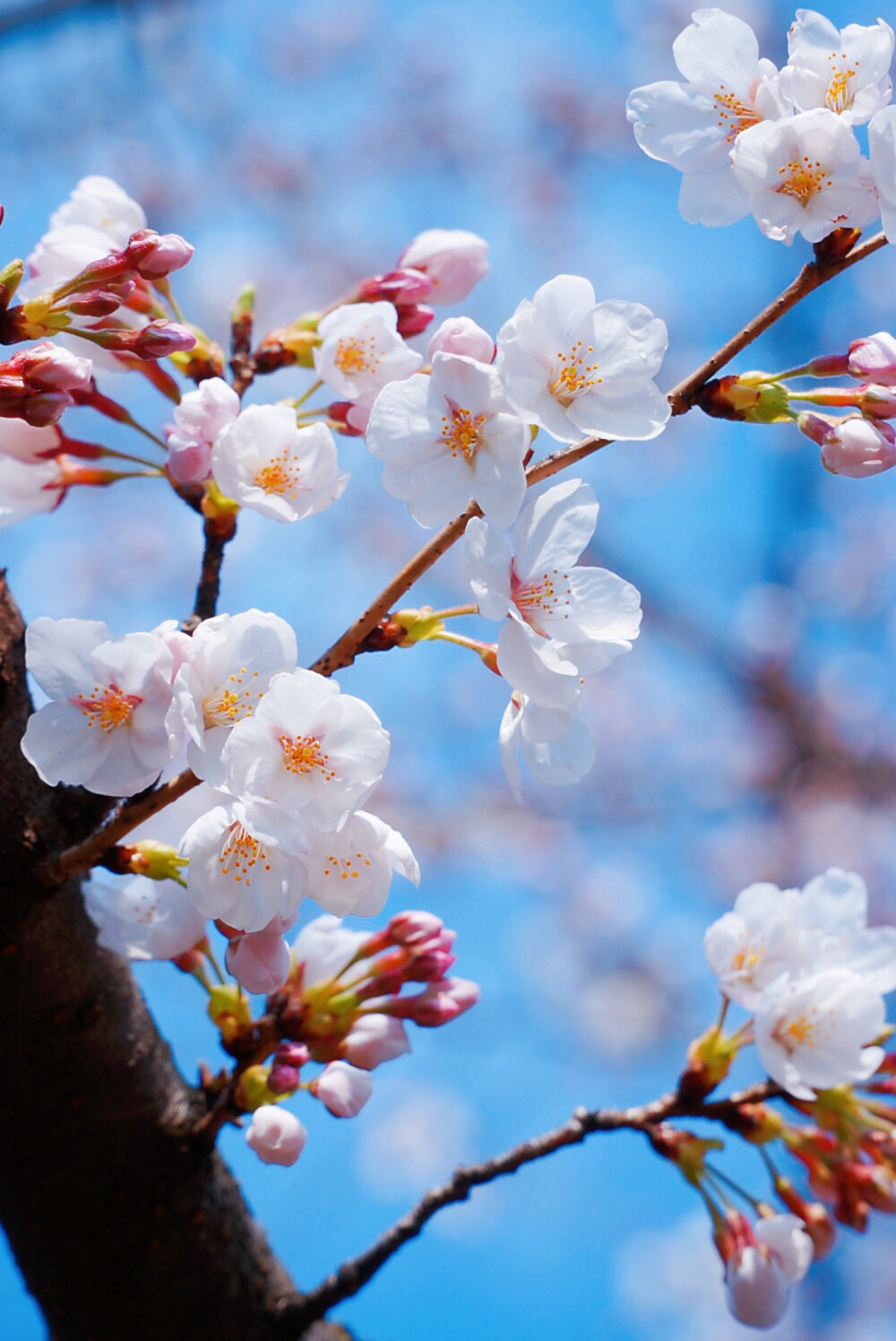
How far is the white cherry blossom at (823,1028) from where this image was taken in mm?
1102

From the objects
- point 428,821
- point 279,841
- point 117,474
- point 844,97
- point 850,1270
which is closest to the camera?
point 279,841

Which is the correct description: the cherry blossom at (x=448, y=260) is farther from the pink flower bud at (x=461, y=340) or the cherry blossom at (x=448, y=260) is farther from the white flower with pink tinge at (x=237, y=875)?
the white flower with pink tinge at (x=237, y=875)

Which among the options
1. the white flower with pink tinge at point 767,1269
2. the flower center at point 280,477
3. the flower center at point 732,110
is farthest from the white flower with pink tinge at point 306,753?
the white flower with pink tinge at point 767,1269

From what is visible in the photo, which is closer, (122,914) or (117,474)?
(122,914)

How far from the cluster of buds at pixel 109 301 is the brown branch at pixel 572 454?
0.83ft

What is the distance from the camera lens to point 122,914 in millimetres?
1057

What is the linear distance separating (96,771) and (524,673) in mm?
342

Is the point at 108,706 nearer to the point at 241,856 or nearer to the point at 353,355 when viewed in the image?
the point at 241,856

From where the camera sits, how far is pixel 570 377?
2.63 feet

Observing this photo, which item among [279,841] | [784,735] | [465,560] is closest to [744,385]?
[465,560]

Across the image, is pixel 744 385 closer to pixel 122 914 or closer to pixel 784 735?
pixel 122 914

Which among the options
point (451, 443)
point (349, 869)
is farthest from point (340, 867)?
point (451, 443)

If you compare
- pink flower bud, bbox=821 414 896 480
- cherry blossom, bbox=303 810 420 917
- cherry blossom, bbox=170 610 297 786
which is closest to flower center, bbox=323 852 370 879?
cherry blossom, bbox=303 810 420 917

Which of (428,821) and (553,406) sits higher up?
(553,406)
